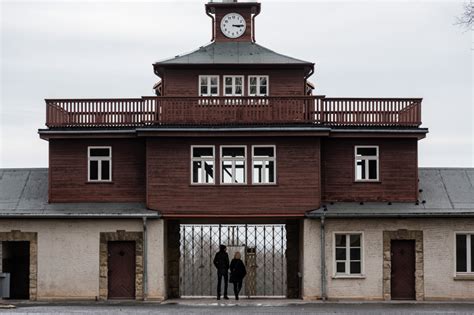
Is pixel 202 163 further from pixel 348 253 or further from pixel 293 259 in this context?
pixel 348 253

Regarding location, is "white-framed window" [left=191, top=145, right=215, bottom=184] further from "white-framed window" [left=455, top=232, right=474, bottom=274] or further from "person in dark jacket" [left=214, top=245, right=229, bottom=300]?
"white-framed window" [left=455, top=232, right=474, bottom=274]

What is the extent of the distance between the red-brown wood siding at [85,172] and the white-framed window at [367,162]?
25.3ft

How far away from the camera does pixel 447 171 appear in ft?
141

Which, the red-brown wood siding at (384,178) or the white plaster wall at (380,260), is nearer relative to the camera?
the white plaster wall at (380,260)

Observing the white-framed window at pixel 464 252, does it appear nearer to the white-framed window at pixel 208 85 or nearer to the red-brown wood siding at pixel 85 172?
the white-framed window at pixel 208 85

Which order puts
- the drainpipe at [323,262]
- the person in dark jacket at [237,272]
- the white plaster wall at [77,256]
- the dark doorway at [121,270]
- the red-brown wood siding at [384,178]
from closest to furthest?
the drainpipe at [323,262] → the white plaster wall at [77,256] → the dark doorway at [121,270] → the person in dark jacket at [237,272] → the red-brown wood siding at [384,178]

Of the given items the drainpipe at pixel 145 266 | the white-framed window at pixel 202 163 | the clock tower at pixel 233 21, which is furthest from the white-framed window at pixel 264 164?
the clock tower at pixel 233 21

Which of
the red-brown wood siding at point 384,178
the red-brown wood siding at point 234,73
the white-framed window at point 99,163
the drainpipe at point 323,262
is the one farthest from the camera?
the red-brown wood siding at point 234,73

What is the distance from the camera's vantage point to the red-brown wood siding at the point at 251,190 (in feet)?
131

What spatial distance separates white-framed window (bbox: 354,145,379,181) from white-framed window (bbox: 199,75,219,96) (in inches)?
219

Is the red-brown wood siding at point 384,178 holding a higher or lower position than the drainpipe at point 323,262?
higher

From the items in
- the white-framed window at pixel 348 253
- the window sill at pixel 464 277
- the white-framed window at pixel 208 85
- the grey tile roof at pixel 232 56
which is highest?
the grey tile roof at pixel 232 56

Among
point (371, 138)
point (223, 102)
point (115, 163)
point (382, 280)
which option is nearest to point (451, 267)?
point (382, 280)

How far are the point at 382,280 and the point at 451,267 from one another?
2.44m
